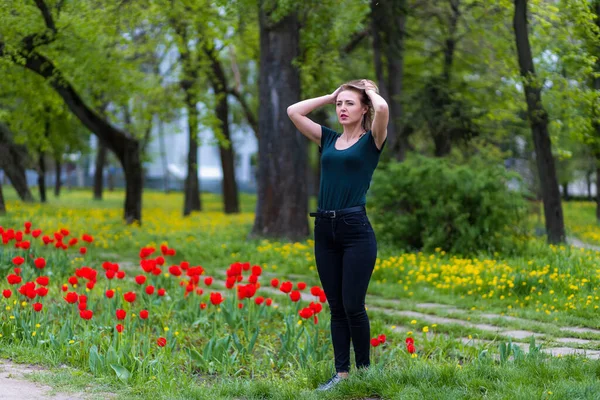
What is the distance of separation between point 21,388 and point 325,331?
297 cm

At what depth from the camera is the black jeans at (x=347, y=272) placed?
471 cm

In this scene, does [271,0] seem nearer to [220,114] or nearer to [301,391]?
[301,391]

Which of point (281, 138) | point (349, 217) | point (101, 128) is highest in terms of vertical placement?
point (101, 128)

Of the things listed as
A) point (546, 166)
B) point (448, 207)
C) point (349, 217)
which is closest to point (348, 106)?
point (349, 217)

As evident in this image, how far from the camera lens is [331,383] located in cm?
487

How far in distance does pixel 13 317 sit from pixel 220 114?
19283 mm

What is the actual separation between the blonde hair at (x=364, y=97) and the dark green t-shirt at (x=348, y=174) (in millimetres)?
197

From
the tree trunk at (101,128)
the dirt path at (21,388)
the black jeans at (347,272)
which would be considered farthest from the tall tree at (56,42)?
the black jeans at (347,272)

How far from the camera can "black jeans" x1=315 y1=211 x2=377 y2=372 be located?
4711mm

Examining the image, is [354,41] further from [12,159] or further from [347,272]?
[347,272]

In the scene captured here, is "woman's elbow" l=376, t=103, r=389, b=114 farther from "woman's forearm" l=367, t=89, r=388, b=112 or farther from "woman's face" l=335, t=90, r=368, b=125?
"woman's face" l=335, t=90, r=368, b=125

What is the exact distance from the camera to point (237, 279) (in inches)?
271

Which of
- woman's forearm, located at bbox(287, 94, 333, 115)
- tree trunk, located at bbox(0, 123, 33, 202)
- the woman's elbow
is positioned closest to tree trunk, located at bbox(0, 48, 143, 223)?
tree trunk, located at bbox(0, 123, 33, 202)

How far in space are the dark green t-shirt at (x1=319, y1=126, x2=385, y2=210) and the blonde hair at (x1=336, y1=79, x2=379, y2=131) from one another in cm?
20
